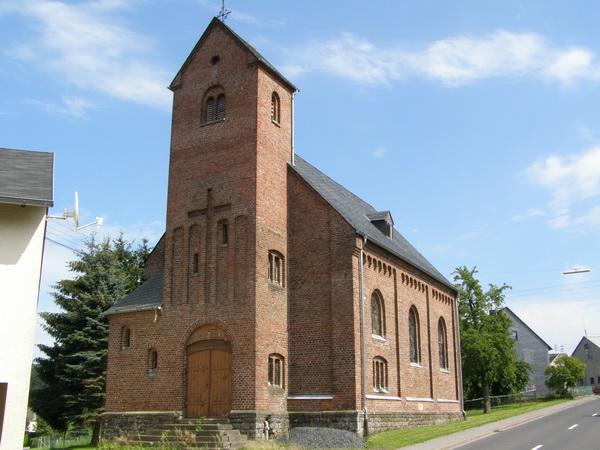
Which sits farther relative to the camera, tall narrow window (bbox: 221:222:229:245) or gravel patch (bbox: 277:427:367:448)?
tall narrow window (bbox: 221:222:229:245)

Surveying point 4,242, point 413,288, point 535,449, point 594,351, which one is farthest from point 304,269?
point 594,351

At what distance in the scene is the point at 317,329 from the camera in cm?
2364

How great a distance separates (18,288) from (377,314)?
53.7 feet

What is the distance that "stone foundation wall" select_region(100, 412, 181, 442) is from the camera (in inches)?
910

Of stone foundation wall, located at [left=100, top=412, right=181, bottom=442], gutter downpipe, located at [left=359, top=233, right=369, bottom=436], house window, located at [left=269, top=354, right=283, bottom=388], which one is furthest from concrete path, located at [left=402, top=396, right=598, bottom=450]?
stone foundation wall, located at [left=100, top=412, right=181, bottom=442]

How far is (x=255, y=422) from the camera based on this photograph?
21.2 metres

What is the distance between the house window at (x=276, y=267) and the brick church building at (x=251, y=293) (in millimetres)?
50

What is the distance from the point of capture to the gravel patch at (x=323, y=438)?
19.6 metres

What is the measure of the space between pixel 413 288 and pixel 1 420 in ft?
69.3

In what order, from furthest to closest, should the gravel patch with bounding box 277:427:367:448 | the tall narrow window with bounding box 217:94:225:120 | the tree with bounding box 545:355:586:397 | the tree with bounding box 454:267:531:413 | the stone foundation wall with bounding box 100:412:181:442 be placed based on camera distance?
1. the tree with bounding box 545:355:586:397
2. the tree with bounding box 454:267:531:413
3. the tall narrow window with bounding box 217:94:225:120
4. the stone foundation wall with bounding box 100:412:181:442
5. the gravel patch with bounding box 277:427:367:448

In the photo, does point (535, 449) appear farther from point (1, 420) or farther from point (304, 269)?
point (1, 420)

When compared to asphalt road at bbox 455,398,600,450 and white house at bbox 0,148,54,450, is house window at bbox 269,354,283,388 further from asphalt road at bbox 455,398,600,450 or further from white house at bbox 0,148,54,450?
white house at bbox 0,148,54,450

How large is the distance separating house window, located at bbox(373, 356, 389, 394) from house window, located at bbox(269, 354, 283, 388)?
3771 mm

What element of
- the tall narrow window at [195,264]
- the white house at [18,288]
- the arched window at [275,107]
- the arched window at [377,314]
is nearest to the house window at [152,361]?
the tall narrow window at [195,264]
